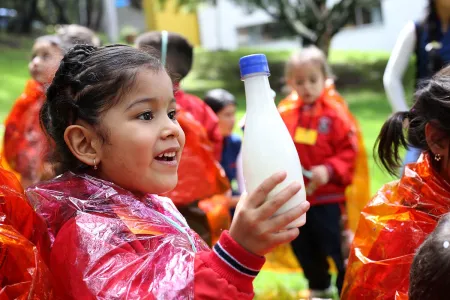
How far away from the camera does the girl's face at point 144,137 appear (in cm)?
161

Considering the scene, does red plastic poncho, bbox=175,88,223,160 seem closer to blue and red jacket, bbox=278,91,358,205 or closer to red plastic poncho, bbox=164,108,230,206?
red plastic poncho, bbox=164,108,230,206

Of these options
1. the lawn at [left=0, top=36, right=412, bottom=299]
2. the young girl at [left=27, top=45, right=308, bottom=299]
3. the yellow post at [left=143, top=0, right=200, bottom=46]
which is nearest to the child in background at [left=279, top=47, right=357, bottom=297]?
the young girl at [left=27, top=45, right=308, bottom=299]

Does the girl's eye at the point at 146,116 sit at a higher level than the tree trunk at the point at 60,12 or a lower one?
higher

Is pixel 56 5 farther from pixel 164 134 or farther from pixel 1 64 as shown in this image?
pixel 164 134

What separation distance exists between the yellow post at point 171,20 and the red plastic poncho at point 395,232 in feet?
81.2

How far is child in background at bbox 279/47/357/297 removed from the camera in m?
4.09

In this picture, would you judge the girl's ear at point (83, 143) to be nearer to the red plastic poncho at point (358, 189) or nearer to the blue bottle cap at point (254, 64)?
the blue bottle cap at point (254, 64)

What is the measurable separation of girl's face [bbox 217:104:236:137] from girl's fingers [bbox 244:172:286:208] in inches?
158

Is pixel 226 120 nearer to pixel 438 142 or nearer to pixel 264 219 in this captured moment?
pixel 438 142

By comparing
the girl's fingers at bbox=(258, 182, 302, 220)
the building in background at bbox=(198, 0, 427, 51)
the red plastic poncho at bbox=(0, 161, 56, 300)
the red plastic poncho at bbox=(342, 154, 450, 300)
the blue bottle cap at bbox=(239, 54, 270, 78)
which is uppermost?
the blue bottle cap at bbox=(239, 54, 270, 78)

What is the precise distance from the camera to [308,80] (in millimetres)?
4145

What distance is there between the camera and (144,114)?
163cm

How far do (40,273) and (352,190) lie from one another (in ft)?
11.6

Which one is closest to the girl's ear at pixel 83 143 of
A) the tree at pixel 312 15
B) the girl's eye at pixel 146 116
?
the girl's eye at pixel 146 116
